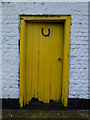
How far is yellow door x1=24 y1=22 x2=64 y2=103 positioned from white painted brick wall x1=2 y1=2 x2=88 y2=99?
312 mm

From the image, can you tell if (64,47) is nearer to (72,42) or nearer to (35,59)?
(72,42)

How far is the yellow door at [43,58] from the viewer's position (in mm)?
4180

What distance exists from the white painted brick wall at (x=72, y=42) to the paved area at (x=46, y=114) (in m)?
0.39

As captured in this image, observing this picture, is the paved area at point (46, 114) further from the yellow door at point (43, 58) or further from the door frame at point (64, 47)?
the yellow door at point (43, 58)

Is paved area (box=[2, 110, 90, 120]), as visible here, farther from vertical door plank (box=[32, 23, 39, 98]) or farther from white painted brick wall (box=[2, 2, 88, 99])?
vertical door plank (box=[32, 23, 39, 98])

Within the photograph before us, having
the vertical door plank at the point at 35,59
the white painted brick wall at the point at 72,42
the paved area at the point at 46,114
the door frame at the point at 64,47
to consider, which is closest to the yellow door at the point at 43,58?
the vertical door plank at the point at 35,59

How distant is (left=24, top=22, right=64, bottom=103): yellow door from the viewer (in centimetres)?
418

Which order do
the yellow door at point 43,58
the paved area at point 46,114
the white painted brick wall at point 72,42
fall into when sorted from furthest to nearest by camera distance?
the yellow door at point 43,58 < the white painted brick wall at point 72,42 < the paved area at point 46,114

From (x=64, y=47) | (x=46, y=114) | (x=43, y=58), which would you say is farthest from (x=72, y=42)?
(x=46, y=114)

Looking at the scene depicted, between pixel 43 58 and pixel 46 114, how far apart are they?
4.52ft

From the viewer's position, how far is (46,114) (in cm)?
389

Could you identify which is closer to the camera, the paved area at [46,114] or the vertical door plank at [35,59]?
the paved area at [46,114]

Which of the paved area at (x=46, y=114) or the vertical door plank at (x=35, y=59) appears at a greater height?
the vertical door plank at (x=35, y=59)

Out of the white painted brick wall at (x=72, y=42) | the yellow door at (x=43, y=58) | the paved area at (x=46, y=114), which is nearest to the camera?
the paved area at (x=46, y=114)
